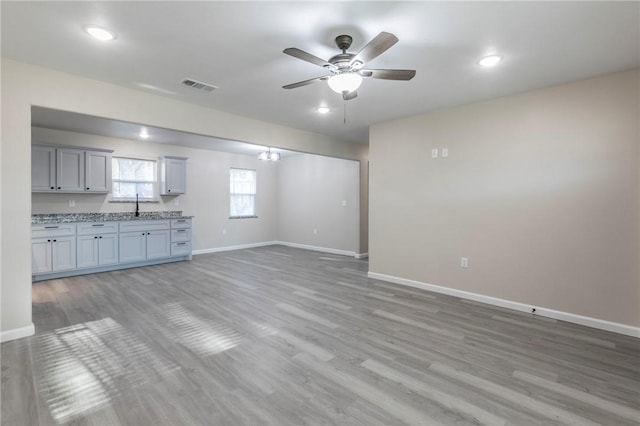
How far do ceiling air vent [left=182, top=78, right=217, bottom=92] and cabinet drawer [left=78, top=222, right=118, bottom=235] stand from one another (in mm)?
3547

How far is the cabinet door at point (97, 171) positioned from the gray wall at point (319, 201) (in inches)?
167

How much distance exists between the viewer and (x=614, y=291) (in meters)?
3.04

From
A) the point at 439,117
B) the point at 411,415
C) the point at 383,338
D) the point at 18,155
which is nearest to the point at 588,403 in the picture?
the point at 411,415

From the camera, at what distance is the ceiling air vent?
3.22 m

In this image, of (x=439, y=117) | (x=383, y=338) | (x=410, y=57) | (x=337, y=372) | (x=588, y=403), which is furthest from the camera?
(x=439, y=117)

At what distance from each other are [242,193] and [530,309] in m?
6.80

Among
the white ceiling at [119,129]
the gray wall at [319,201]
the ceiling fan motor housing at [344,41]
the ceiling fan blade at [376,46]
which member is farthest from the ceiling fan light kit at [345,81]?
the gray wall at [319,201]

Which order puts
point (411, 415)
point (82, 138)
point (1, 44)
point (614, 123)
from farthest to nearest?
1. point (82, 138)
2. point (614, 123)
3. point (1, 44)
4. point (411, 415)

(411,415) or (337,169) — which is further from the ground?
(337,169)

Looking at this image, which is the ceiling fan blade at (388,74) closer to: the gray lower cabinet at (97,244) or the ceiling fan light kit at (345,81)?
the ceiling fan light kit at (345,81)

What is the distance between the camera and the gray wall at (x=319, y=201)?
7.12 m

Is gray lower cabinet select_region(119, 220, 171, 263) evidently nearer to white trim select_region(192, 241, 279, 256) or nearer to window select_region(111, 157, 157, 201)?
window select_region(111, 157, 157, 201)

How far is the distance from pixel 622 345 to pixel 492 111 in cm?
274

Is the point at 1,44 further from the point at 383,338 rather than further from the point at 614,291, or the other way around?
the point at 614,291
